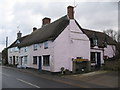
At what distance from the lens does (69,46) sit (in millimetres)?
22875

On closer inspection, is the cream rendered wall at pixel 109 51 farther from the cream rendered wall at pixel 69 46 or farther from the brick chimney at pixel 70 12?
the brick chimney at pixel 70 12

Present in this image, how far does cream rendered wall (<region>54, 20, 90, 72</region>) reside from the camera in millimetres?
21812

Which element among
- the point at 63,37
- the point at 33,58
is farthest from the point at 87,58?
the point at 33,58

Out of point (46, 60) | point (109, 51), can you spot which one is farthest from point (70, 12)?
point (109, 51)

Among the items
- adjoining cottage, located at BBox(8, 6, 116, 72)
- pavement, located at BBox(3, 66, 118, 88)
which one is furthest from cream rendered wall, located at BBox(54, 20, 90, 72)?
pavement, located at BBox(3, 66, 118, 88)

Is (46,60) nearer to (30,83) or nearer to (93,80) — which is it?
(93,80)

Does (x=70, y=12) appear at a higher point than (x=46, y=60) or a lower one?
higher

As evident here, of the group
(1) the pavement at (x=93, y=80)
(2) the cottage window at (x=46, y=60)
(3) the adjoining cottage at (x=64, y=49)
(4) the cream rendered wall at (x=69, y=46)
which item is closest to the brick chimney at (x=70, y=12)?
(3) the adjoining cottage at (x=64, y=49)

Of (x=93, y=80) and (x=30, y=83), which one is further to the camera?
(x=93, y=80)

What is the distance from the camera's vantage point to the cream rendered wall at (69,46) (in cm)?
2181

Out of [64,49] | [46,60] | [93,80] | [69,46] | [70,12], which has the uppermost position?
[70,12]

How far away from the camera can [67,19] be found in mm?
23922

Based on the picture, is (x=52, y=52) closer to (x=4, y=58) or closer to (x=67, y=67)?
(x=67, y=67)

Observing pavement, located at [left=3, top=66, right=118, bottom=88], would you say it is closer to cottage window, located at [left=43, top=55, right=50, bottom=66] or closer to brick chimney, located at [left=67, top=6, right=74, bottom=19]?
cottage window, located at [left=43, top=55, right=50, bottom=66]
